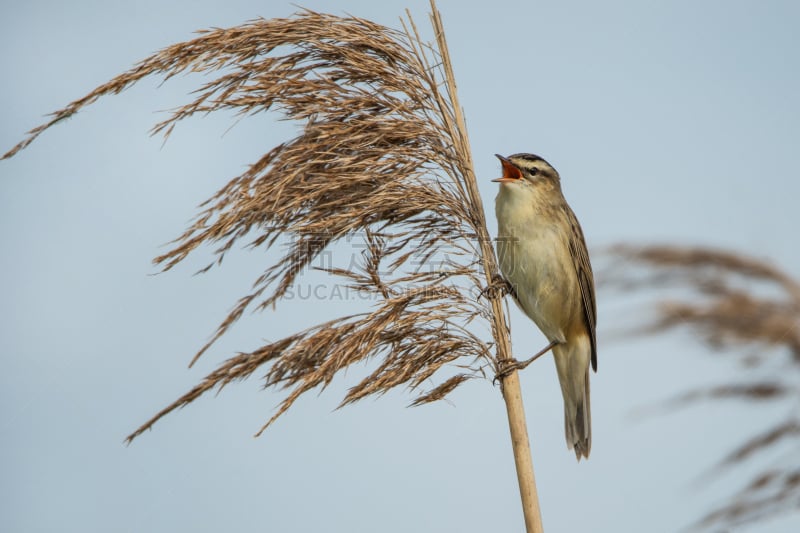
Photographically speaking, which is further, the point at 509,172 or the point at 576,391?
the point at 576,391

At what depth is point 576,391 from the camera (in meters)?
4.45

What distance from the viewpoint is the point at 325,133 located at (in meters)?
2.84

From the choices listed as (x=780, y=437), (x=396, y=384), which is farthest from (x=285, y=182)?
(x=780, y=437)

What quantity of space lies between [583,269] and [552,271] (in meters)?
0.30

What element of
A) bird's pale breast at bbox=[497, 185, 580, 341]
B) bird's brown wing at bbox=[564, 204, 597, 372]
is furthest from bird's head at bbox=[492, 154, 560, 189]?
bird's brown wing at bbox=[564, 204, 597, 372]

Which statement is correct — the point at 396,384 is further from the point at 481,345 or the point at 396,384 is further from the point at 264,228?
the point at 264,228

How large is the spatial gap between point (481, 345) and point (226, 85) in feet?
4.52

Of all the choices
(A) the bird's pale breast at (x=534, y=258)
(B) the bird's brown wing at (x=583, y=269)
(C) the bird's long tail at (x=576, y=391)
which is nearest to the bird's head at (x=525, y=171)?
(A) the bird's pale breast at (x=534, y=258)

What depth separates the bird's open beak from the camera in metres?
4.14

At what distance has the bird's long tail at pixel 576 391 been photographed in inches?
169

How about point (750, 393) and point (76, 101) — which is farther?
point (76, 101)

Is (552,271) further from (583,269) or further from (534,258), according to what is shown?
(583,269)

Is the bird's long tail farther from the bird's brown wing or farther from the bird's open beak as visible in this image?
the bird's open beak

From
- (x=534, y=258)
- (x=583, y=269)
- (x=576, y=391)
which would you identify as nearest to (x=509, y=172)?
(x=534, y=258)
